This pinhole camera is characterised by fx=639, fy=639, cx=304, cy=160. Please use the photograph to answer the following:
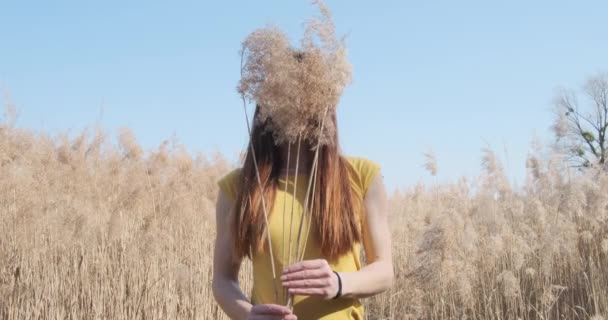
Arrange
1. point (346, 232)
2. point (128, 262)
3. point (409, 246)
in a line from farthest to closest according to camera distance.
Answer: point (409, 246) < point (128, 262) < point (346, 232)

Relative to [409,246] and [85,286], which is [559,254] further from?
[85,286]

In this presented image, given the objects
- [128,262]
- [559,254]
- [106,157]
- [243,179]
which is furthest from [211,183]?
[243,179]

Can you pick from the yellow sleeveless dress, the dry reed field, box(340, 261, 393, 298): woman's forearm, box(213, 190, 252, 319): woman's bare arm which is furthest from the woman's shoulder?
the dry reed field

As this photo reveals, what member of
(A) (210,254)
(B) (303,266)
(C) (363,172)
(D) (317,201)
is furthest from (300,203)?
(A) (210,254)

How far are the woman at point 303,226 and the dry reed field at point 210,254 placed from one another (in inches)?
55.8

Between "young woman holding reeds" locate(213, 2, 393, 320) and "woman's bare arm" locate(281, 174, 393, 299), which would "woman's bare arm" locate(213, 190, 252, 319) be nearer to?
"young woman holding reeds" locate(213, 2, 393, 320)

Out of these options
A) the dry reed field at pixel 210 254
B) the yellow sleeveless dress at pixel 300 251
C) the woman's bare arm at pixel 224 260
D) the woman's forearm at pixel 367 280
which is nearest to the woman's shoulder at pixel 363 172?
the yellow sleeveless dress at pixel 300 251

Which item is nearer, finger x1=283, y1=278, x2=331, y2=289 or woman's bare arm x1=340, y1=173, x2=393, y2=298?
finger x1=283, y1=278, x2=331, y2=289

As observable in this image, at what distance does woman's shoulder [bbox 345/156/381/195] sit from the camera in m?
1.52

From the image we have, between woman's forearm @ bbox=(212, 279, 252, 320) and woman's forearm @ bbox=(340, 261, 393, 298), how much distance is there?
236mm

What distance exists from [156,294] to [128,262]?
28 cm

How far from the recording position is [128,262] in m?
3.50

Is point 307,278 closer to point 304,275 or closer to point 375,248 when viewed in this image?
point 304,275

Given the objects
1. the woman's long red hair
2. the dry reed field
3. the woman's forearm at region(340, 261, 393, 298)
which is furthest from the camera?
the dry reed field
